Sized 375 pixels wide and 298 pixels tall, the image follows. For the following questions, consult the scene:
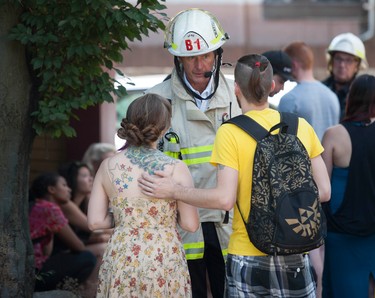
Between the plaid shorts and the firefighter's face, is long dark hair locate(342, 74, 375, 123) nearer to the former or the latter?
the firefighter's face

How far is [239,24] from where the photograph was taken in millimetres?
17188

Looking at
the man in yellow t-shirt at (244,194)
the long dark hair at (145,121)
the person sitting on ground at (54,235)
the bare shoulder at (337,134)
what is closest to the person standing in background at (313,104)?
the bare shoulder at (337,134)

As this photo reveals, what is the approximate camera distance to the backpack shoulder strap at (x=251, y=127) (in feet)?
15.2

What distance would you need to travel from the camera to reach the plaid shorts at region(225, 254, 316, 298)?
464 cm

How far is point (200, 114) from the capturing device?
5559mm

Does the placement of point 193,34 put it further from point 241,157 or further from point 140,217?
point 140,217

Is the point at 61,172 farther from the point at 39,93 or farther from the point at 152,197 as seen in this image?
the point at 152,197

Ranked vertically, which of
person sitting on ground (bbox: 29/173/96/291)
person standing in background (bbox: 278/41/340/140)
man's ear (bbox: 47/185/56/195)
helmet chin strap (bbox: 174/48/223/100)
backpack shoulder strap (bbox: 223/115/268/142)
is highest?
helmet chin strap (bbox: 174/48/223/100)

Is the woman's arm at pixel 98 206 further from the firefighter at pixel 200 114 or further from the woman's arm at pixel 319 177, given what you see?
the woman's arm at pixel 319 177

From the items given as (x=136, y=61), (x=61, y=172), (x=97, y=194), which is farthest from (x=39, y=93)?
(x=136, y=61)

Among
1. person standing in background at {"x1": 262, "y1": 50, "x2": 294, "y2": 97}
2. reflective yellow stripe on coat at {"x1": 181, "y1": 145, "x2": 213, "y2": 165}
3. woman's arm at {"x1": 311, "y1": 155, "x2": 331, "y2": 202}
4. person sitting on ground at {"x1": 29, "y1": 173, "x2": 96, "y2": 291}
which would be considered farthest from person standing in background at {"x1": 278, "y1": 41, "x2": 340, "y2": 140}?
woman's arm at {"x1": 311, "y1": 155, "x2": 331, "y2": 202}

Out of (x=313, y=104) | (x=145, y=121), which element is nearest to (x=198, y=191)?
(x=145, y=121)

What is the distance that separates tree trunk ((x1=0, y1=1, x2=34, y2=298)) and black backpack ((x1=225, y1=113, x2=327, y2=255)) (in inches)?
→ 73.0

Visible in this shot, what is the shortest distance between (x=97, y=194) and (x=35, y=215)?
3256mm
